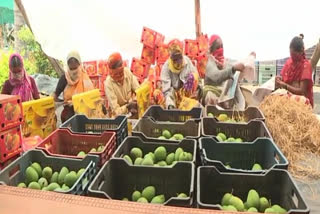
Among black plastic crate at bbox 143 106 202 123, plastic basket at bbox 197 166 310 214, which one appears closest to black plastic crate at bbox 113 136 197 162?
plastic basket at bbox 197 166 310 214

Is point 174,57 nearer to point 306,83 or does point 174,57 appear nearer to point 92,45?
point 92,45

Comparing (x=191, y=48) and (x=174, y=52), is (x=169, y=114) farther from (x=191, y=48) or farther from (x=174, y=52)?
(x=191, y=48)

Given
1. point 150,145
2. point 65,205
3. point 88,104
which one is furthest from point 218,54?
point 65,205

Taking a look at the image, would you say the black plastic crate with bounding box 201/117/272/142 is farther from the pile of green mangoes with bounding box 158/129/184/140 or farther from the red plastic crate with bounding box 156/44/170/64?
the red plastic crate with bounding box 156/44/170/64

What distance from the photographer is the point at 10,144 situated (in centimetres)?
173

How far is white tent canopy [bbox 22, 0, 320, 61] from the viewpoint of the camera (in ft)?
9.53

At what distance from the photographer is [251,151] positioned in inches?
69.7

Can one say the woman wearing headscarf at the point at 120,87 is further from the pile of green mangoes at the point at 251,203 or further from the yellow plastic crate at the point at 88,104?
the pile of green mangoes at the point at 251,203

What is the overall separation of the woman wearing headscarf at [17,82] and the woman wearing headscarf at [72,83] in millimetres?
317

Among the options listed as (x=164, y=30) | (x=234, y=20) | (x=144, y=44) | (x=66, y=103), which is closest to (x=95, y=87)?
(x=66, y=103)

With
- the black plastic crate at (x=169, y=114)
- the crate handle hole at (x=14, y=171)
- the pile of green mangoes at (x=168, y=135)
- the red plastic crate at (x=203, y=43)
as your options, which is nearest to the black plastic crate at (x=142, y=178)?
the crate handle hole at (x=14, y=171)

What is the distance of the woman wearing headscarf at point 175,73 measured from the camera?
303 cm

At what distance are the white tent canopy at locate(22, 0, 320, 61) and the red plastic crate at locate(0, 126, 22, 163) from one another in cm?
175

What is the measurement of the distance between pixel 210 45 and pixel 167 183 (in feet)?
6.00
